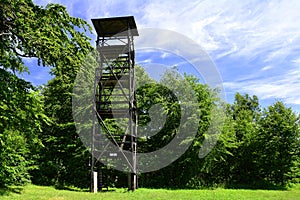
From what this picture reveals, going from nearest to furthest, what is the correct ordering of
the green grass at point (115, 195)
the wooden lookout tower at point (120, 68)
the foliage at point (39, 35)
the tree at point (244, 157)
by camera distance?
1. the foliage at point (39, 35)
2. the green grass at point (115, 195)
3. the wooden lookout tower at point (120, 68)
4. the tree at point (244, 157)

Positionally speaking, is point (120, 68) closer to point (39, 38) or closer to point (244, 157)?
point (39, 38)

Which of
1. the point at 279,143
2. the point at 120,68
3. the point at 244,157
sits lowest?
the point at 244,157

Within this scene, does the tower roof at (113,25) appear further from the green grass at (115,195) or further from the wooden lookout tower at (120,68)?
the green grass at (115,195)

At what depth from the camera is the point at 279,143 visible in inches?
949

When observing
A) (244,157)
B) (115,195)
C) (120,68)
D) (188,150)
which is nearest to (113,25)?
(120,68)

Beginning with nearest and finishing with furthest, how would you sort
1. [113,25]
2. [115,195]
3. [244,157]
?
1. [115,195]
2. [113,25]
3. [244,157]

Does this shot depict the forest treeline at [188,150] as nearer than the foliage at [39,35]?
No

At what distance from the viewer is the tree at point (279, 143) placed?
78.3 ft

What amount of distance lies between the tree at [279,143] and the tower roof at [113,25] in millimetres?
15099

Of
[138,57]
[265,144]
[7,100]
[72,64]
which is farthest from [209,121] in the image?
[7,100]

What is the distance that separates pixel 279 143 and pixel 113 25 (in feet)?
55.9

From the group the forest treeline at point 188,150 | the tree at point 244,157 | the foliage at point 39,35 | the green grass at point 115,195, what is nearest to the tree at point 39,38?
the foliage at point 39,35

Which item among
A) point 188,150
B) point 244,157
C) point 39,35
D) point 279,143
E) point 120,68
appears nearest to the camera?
point 39,35

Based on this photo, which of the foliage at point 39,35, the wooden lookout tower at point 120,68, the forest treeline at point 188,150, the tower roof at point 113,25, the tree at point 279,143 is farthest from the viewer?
the tree at point 279,143
